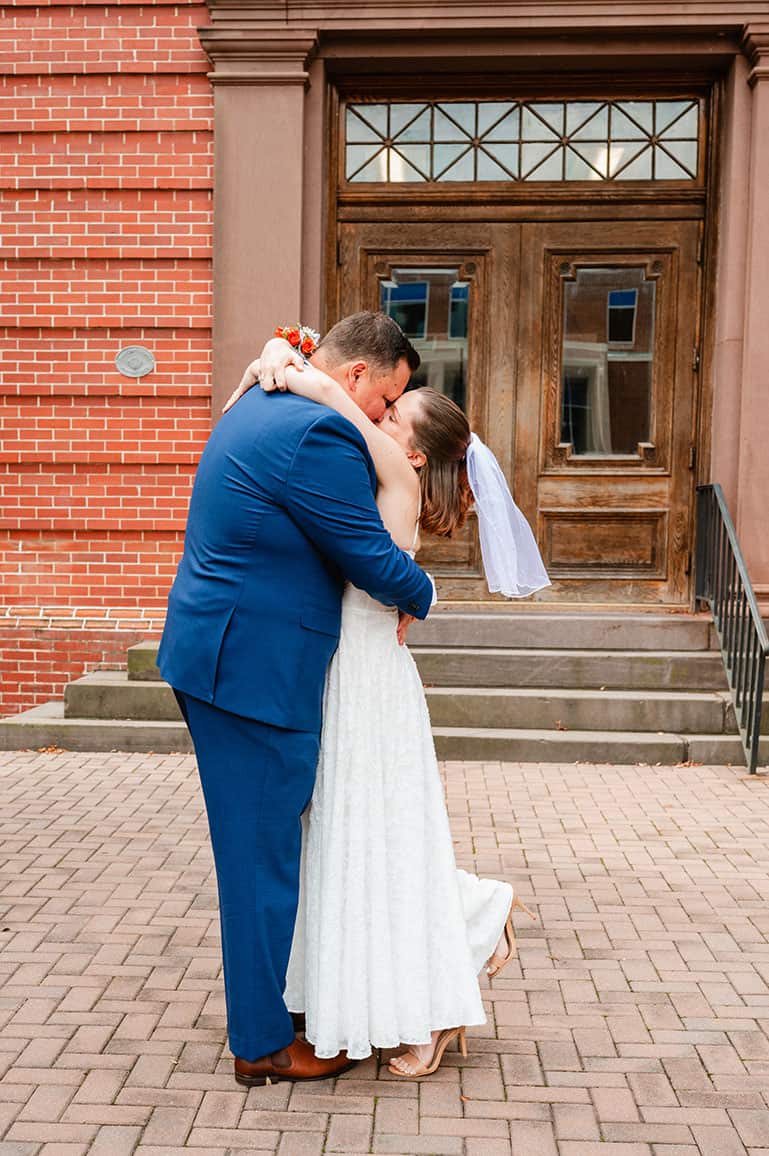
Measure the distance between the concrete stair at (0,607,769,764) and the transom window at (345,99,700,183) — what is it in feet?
10.0

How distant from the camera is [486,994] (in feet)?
12.6

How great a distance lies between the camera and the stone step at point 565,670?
7496mm

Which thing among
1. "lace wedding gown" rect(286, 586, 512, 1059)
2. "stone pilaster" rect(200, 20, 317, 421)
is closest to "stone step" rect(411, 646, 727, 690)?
"stone pilaster" rect(200, 20, 317, 421)

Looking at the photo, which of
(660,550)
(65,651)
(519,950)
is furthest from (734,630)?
(65,651)

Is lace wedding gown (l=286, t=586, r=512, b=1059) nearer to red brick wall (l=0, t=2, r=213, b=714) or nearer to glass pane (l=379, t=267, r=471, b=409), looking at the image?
red brick wall (l=0, t=2, r=213, b=714)

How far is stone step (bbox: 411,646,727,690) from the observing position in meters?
7.50

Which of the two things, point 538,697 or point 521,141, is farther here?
point 521,141

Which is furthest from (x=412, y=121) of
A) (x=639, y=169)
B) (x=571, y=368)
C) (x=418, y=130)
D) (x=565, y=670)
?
(x=565, y=670)

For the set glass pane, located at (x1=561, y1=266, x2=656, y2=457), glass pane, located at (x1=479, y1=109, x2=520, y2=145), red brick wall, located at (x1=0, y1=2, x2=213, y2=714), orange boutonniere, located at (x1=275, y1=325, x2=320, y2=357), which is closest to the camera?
orange boutonniere, located at (x1=275, y1=325, x2=320, y2=357)

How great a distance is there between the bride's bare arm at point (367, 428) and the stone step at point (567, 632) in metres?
4.54

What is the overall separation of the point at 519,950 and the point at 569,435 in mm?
4882

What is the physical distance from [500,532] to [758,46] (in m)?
5.59

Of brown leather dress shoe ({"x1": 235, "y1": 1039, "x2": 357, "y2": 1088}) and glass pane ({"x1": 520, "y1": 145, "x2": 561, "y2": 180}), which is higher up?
glass pane ({"x1": 520, "y1": 145, "x2": 561, "y2": 180})

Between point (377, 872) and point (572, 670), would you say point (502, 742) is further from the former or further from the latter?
point (377, 872)
